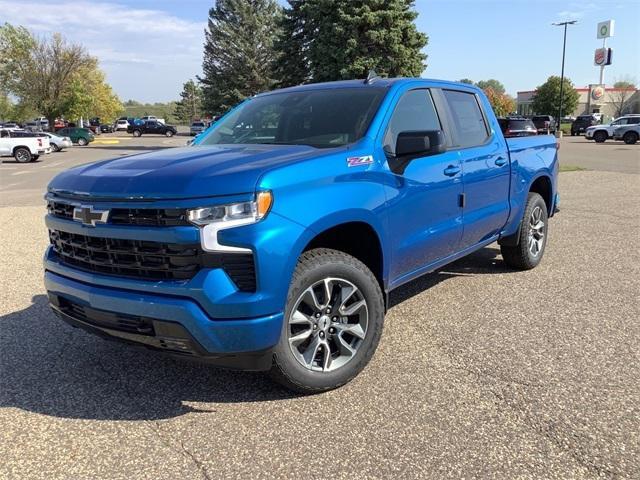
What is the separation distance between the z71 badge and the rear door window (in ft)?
4.44

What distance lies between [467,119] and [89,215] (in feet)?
10.9

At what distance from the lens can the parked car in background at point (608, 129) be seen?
38906 millimetres

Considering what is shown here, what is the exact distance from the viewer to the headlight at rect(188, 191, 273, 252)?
287cm

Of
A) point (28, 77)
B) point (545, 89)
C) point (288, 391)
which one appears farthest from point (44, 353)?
point (545, 89)

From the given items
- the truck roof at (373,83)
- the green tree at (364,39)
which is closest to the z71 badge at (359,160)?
the truck roof at (373,83)

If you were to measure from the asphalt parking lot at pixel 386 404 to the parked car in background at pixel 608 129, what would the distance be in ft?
129

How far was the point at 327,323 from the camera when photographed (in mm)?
3410

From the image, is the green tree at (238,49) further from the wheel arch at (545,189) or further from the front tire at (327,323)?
the front tire at (327,323)

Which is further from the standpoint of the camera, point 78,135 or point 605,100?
point 605,100

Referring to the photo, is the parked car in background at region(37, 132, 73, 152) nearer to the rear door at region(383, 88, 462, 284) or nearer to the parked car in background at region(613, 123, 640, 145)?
the parked car in background at region(613, 123, 640, 145)

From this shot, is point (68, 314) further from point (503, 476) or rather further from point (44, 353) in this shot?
point (503, 476)

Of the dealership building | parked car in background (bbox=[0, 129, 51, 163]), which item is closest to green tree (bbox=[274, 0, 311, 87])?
parked car in background (bbox=[0, 129, 51, 163])

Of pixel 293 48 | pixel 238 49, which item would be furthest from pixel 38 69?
pixel 293 48

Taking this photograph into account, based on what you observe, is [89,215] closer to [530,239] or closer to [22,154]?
[530,239]
